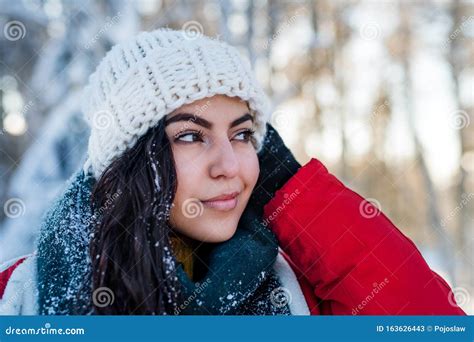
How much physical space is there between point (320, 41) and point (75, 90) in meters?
0.98

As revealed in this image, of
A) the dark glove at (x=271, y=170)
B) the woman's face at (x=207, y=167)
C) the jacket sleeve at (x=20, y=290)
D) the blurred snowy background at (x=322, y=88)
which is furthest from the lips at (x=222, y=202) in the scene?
the blurred snowy background at (x=322, y=88)

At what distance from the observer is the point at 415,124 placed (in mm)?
1973

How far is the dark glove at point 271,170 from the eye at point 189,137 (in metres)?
0.25

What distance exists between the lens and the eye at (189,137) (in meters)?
1.23

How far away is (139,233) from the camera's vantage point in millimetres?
1213

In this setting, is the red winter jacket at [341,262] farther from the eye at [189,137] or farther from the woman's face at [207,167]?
the eye at [189,137]

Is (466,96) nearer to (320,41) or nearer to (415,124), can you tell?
(415,124)

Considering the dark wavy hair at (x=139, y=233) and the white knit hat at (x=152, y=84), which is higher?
the white knit hat at (x=152, y=84)

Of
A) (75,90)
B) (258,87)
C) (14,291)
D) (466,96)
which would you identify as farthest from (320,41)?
(14,291)

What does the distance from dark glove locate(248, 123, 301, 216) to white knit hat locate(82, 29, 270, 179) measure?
0.50ft

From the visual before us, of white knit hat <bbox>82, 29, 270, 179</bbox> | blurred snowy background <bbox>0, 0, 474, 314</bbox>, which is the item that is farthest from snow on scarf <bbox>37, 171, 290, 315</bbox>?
blurred snowy background <bbox>0, 0, 474, 314</bbox>

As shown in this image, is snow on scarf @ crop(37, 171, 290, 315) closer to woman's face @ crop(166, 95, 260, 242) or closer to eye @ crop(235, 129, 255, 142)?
woman's face @ crop(166, 95, 260, 242)
